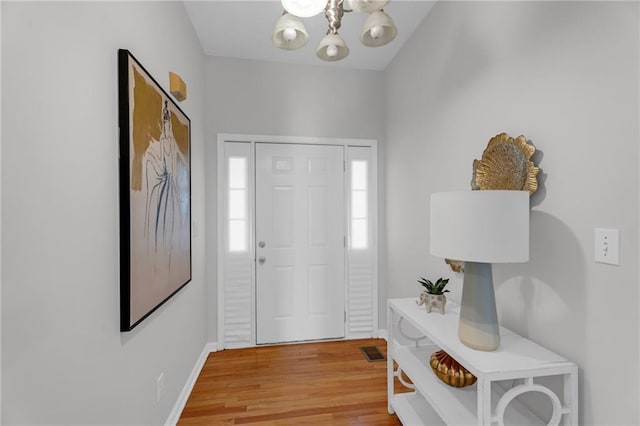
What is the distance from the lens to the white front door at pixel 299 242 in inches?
119

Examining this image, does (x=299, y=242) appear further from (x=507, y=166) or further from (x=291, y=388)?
(x=507, y=166)

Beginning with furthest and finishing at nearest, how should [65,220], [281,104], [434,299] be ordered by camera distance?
1. [281,104]
2. [434,299]
3. [65,220]

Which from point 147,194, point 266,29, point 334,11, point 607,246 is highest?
point 266,29

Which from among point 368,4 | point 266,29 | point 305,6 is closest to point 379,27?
point 368,4

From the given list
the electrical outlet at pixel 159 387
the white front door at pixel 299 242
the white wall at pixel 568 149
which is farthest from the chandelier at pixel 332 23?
the electrical outlet at pixel 159 387

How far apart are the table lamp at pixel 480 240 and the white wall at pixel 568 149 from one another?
8.4 inches

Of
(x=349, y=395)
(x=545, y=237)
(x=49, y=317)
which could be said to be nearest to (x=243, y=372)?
(x=349, y=395)

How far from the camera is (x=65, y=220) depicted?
953 millimetres

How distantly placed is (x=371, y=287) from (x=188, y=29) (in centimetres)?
275

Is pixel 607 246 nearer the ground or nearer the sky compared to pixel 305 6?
nearer the ground

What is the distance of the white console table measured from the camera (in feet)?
3.85

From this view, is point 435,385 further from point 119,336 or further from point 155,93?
point 155,93

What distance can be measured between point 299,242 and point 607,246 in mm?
2332

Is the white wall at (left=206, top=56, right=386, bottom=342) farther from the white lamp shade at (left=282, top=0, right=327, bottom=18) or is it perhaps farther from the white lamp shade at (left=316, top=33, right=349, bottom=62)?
the white lamp shade at (left=282, top=0, right=327, bottom=18)
